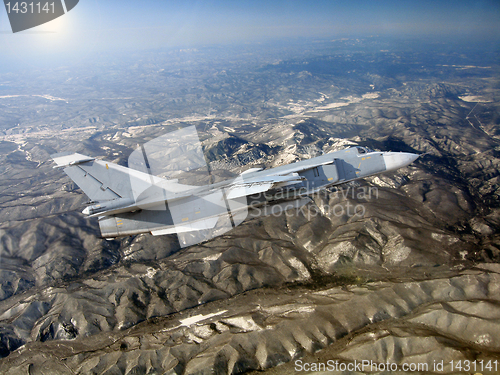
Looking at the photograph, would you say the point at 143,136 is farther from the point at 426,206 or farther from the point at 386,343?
the point at 386,343

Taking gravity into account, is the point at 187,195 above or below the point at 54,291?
above

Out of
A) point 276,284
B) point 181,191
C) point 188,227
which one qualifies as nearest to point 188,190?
point 181,191

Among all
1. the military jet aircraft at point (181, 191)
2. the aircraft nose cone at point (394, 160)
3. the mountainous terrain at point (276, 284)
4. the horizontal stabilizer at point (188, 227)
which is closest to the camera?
the military jet aircraft at point (181, 191)

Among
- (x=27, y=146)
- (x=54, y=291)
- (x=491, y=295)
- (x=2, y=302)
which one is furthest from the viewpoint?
(x=27, y=146)

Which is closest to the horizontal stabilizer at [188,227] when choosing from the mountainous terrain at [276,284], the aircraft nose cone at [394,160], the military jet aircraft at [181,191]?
the military jet aircraft at [181,191]

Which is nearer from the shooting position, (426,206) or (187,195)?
(187,195)

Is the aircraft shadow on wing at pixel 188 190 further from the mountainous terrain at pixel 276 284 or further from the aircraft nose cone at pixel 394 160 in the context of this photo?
the mountainous terrain at pixel 276 284

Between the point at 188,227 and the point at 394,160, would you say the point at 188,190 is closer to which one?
the point at 188,227

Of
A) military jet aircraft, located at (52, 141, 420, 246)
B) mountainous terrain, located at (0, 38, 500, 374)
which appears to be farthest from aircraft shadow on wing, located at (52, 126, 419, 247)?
mountainous terrain, located at (0, 38, 500, 374)

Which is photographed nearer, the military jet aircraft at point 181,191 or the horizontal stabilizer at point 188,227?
the military jet aircraft at point 181,191

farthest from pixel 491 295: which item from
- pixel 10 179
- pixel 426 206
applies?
pixel 10 179
